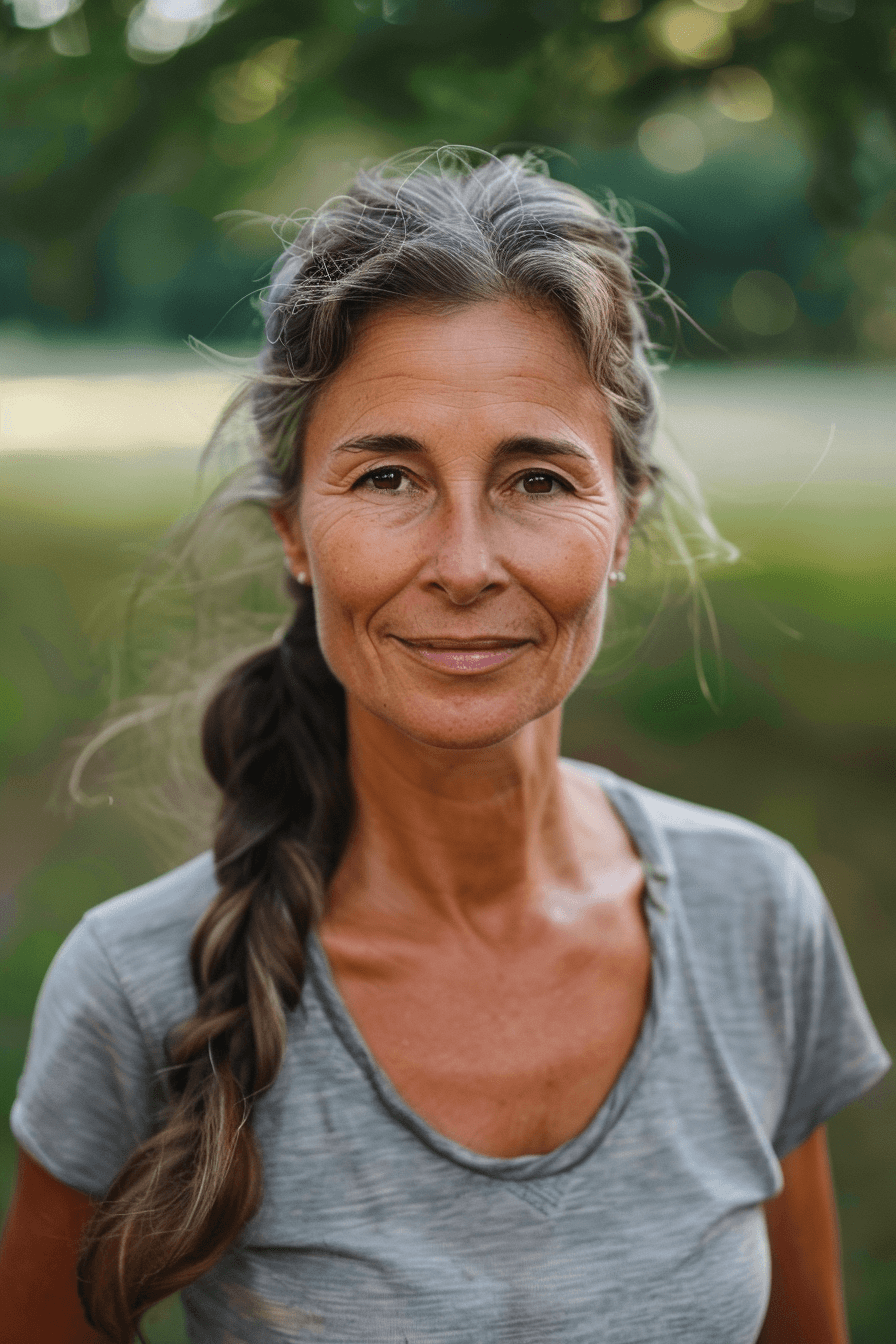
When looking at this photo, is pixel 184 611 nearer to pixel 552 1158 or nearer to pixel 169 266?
pixel 552 1158

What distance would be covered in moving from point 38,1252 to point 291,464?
1.08 metres

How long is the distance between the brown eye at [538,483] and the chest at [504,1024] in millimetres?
Result: 648

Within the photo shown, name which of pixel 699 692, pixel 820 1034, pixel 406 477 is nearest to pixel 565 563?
pixel 406 477

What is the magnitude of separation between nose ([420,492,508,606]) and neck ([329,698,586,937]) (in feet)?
0.95

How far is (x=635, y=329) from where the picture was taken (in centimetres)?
164

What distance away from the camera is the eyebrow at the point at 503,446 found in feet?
4.69

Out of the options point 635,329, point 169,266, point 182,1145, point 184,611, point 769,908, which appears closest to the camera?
point 182,1145

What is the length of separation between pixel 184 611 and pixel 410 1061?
920 mm

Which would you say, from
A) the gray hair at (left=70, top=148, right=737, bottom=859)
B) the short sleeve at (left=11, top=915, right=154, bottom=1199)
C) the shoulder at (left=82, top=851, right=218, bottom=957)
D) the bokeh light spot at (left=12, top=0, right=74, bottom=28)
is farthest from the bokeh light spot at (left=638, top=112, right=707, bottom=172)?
the short sleeve at (left=11, top=915, right=154, bottom=1199)

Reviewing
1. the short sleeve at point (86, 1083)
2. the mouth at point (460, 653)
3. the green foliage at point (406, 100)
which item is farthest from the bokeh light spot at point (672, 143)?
the short sleeve at point (86, 1083)

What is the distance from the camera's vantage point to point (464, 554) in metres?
1.40

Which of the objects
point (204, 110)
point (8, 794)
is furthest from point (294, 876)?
point (8, 794)

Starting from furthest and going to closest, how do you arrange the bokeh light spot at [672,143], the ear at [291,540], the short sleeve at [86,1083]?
the bokeh light spot at [672,143], the ear at [291,540], the short sleeve at [86,1083]

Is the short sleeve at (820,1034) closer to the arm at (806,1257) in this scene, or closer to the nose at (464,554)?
the arm at (806,1257)
